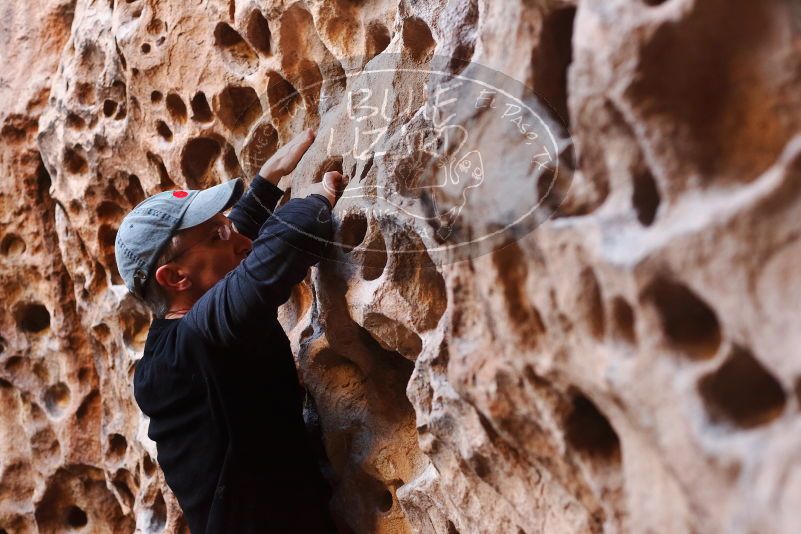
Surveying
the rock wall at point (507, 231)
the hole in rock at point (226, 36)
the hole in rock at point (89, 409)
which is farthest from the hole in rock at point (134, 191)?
the hole in rock at point (89, 409)

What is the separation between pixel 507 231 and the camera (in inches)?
34.1

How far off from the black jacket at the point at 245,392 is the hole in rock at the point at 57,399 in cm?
78

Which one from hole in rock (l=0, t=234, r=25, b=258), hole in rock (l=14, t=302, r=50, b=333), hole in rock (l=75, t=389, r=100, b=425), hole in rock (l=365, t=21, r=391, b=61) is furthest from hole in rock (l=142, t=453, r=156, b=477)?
hole in rock (l=365, t=21, r=391, b=61)

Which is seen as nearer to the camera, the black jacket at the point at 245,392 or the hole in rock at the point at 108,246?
the black jacket at the point at 245,392

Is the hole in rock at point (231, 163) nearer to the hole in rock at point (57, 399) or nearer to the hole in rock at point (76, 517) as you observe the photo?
the hole in rock at point (57, 399)

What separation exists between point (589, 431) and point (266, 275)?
0.51 metres

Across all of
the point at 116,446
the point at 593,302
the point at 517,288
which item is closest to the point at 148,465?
the point at 116,446

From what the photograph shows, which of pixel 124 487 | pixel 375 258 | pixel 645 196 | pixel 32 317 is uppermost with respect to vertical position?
pixel 645 196

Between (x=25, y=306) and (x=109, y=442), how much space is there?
0.45 metres

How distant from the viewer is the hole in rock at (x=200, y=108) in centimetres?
164

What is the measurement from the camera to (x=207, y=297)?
126 cm

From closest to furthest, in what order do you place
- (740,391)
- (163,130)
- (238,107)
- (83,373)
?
(740,391)
(238,107)
(163,130)
(83,373)

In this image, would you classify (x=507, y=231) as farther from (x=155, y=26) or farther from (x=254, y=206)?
(x=155, y=26)

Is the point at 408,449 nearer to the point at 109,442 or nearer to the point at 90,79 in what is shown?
the point at 109,442
